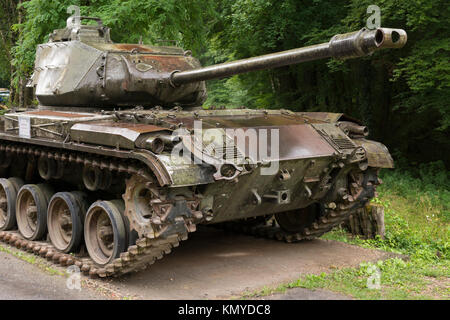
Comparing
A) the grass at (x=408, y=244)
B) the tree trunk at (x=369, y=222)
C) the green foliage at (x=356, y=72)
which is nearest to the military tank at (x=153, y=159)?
the tree trunk at (x=369, y=222)

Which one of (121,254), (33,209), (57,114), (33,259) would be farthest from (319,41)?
(121,254)

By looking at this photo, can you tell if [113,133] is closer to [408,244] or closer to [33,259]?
[33,259]

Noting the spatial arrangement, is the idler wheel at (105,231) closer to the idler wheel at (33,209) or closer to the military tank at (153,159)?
the military tank at (153,159)

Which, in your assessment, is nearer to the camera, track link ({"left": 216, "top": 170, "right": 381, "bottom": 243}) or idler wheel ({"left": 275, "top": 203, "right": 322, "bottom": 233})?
track link ({"left": 216, "top": 170, "right": 381, "bottom": 243})

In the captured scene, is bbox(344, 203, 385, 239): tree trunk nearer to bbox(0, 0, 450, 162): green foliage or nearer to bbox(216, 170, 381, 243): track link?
bbox(216, 170, 381, 243): track link

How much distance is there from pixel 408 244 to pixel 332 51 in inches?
186

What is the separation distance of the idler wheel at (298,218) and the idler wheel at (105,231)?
11.1ft

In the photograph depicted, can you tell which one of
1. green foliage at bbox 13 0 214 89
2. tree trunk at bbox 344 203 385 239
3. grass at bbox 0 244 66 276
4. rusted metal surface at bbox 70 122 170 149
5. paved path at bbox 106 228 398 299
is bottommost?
paved path at bbox 106 228 398 299

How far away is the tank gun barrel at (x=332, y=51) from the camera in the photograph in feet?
20.0

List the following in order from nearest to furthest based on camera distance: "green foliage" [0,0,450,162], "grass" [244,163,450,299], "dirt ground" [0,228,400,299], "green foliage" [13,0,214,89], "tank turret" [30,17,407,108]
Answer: "dirt ground" [0,228,400,299] < "grass" [244,163,450,299] < "tank turret" [30,17,407,108] < "green foliage" [0,0,450,162] < "green foliage" [13,0,214,89]

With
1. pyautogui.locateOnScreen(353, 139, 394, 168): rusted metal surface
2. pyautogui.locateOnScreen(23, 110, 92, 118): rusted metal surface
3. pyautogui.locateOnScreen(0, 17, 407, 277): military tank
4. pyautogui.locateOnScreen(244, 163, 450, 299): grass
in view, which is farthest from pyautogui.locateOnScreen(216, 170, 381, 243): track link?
pyautogui.locateOnScreen(23, 110, 92, 118): rusted metal surface

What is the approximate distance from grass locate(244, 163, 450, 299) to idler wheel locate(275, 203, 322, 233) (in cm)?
80

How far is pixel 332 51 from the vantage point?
653cm

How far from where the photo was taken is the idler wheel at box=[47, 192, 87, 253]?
8.59m
